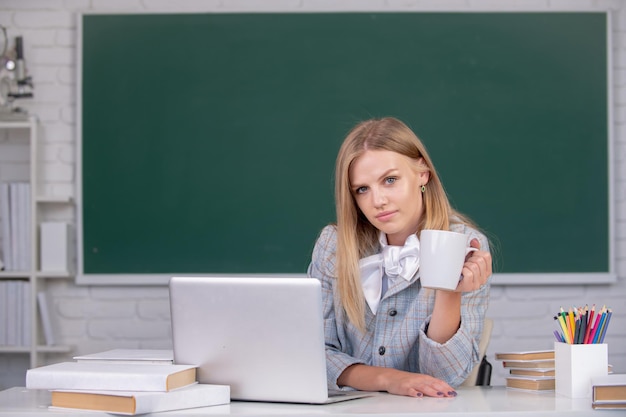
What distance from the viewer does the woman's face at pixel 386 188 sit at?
71.3 inches

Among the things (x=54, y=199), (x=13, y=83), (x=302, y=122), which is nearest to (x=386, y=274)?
(x=302, y=122)

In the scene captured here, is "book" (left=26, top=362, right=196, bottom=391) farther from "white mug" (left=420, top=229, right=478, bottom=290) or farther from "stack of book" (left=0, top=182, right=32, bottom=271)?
"stack of book" (left=0, top=182, right=32, bottom=271)

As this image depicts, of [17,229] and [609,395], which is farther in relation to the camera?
[17,229]

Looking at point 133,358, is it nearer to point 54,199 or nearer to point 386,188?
point 386,188

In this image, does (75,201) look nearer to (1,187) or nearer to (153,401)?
(1,187)

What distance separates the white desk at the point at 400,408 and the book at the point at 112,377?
0.14 ft

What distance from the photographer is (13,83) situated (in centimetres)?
328

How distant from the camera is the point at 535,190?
3.31m

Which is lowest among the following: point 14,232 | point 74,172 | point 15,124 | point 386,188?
point 14,232

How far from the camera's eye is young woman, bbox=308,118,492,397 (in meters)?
1.73

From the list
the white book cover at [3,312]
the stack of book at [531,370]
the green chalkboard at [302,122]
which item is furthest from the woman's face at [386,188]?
the white book cover at [3,312]

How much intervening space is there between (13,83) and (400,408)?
99.1 inches

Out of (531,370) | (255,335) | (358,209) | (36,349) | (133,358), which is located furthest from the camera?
(36,349)

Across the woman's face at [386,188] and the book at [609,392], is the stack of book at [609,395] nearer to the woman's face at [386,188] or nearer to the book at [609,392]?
the book at [609,392]
